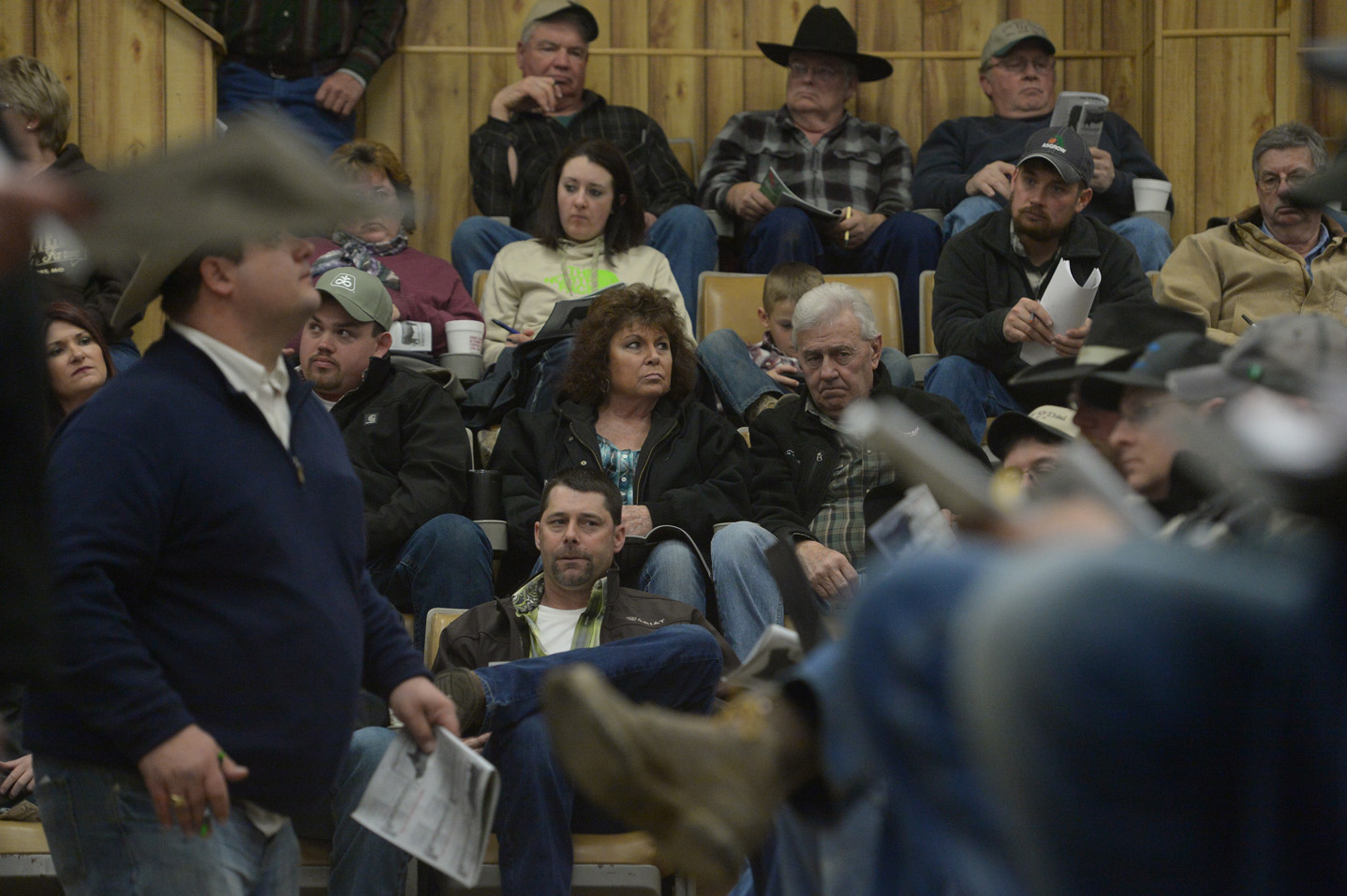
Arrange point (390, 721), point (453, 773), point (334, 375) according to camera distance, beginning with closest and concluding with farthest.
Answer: point (453, 773) < point (390, 721) < point (334, 375)

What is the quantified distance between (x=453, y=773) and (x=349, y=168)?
2.83m

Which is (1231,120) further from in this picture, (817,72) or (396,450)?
(396,450)

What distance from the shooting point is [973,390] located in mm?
3977

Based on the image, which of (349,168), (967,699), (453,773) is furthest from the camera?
(349,168)

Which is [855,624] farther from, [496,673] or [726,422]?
[726,422]

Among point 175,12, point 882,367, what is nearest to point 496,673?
point 882,367

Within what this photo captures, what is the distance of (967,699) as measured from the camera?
969 millimetres

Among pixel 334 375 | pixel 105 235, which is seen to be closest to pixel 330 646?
pixel 105 235

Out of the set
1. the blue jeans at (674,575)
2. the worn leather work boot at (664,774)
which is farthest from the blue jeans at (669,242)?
the worn leather work boot at (664,774)

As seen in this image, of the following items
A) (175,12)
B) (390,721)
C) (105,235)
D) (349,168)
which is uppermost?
(175,12)

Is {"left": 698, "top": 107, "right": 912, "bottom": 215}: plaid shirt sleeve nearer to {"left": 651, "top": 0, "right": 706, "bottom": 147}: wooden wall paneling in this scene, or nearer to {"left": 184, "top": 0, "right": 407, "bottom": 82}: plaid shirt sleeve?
{"left": 651, "top": 0, "right": 706, "bottom": 147}: wooden wall paneling

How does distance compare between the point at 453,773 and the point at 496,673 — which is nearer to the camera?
the point at 453,773

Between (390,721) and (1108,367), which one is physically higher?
(1108,367)

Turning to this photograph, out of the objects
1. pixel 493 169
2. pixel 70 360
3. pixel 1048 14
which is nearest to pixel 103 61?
pixel 493 169
